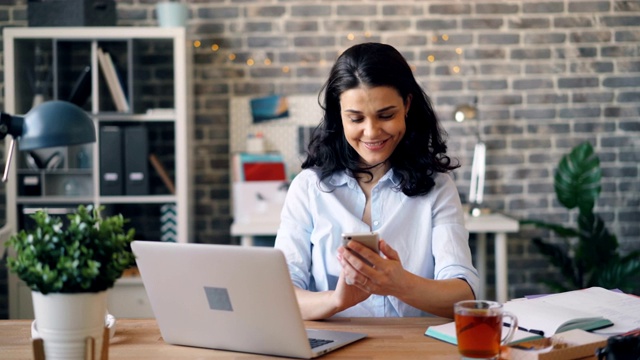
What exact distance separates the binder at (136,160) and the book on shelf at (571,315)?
2.57 m

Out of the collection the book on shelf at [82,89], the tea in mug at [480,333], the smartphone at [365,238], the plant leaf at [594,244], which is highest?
the book on shelf at [82,89]

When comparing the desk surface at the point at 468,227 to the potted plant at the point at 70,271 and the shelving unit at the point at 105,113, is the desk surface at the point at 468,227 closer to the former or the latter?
the shelving unit at the point at 105,113

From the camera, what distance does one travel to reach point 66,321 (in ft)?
4.23

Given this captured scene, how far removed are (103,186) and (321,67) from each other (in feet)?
4.35

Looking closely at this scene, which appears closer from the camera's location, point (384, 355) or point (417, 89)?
point (384, 355)

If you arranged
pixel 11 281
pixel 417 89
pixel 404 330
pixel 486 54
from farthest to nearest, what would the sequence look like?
pixel 486 54, pixel 11 281, pixel 417 89, pixel 404 330

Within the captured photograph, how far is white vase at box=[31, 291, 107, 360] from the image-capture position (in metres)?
1.28

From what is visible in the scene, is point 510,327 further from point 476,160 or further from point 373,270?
point 476,160

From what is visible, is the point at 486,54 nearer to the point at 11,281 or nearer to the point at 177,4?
the point at 177,4

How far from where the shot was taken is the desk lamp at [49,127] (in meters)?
1.48

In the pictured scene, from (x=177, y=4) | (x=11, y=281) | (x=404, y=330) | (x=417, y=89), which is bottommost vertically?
(x=11, y=281)

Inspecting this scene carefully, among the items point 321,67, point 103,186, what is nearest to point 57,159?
point 103,186

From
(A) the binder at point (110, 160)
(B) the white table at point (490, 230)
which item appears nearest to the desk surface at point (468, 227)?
(B) the white table at point (490, 230)

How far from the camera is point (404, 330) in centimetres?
173
